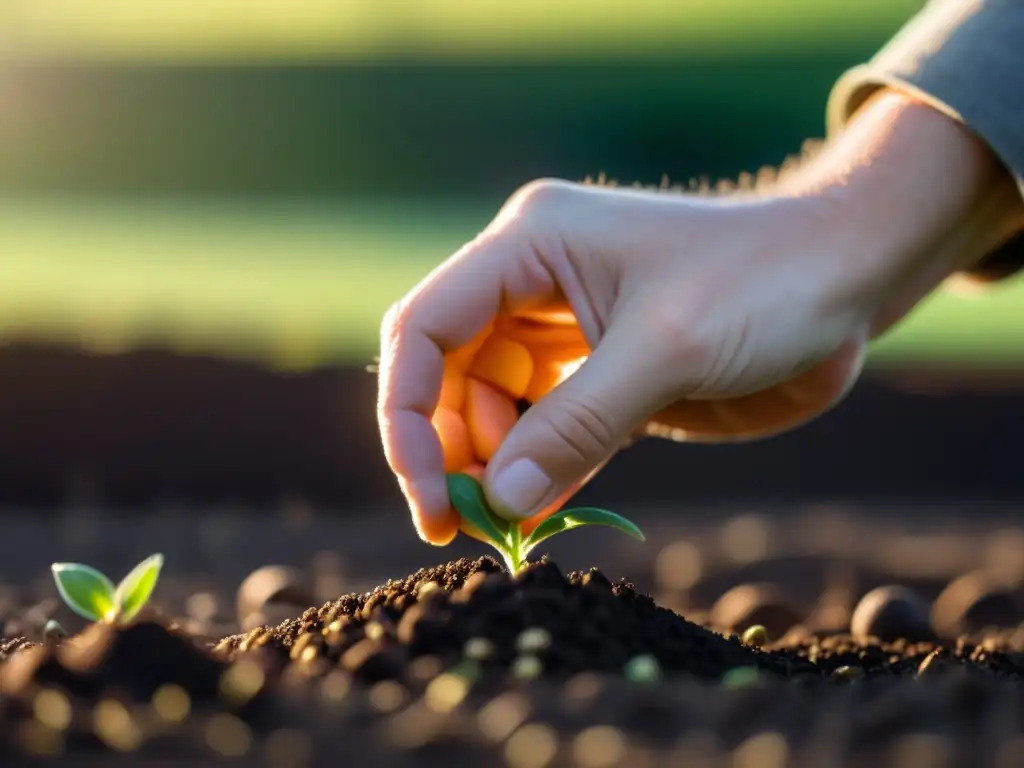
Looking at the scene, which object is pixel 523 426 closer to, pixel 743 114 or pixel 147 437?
pixel 147 437

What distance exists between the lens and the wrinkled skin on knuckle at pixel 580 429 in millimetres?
2000

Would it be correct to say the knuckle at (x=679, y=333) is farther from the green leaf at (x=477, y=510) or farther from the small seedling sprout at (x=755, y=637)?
the small seedling sprout at (x=755, y=637)

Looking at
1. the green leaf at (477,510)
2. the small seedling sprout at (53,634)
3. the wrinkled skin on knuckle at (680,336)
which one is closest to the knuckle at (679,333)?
the wrinkled skin on knuckle at (680,336)

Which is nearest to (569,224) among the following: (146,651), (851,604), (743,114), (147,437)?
(146,651)

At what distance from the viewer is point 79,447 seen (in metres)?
5.75

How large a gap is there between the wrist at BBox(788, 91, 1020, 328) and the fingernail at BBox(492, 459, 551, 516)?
64 cm

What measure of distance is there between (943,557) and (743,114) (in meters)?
11.0

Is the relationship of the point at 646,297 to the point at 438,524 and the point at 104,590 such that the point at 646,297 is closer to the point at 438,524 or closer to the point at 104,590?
the point at 438,524

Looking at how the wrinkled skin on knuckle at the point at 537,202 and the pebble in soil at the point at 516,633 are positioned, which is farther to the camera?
the wrinkled skin on knuckle at the point at 537,202

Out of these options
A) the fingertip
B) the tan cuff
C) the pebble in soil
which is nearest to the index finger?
the fingertip

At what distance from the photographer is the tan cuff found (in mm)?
2254

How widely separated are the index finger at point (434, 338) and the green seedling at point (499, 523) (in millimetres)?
25

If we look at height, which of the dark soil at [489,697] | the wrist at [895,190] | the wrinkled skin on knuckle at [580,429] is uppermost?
the wrist at [895,190]

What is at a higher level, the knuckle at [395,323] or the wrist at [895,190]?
the wrist at [895,190]
